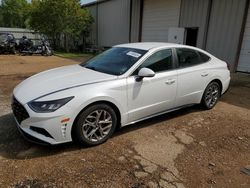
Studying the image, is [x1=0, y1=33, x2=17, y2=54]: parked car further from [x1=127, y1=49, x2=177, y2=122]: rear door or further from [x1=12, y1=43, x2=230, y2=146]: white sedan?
[x1=127, y1=49, x2=177, y2=122]: rear door

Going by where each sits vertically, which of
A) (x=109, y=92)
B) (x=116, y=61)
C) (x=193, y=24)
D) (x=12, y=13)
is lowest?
(x=109, y=92)

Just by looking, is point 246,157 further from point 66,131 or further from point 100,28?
point 100,28

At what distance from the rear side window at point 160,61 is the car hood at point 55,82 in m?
0.73

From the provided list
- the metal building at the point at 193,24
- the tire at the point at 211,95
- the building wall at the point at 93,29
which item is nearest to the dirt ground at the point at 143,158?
the tire at the point at 211,95

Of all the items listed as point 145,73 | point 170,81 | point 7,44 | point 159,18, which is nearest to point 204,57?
point 170,81

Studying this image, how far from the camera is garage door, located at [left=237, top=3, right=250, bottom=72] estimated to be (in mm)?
10312

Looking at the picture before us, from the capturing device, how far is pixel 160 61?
428 centimetres

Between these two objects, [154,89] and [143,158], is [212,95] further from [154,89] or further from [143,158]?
[143,158]

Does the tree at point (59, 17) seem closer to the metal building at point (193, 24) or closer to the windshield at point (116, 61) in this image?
the metal building at point (193, 24)

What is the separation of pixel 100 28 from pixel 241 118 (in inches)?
789

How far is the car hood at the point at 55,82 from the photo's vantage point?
3.38 metres

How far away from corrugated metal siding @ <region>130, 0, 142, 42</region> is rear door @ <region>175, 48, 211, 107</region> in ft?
40.0

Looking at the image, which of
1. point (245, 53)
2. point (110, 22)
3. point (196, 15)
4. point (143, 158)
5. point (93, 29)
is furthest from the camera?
point (93, 29)

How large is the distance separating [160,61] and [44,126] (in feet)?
7.44
